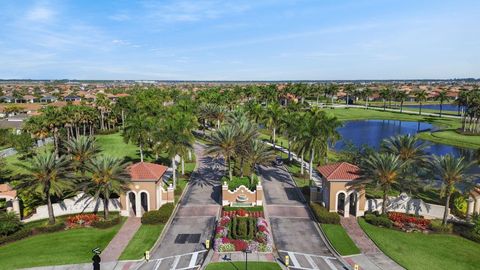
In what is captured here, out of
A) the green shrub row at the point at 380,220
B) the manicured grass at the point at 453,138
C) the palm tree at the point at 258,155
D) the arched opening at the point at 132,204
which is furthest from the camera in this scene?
the manicured grass at the point at 453,138

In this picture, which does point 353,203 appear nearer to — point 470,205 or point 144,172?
point 470,205

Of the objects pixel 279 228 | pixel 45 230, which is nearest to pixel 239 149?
pixel 279 228

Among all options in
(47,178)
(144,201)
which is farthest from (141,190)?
(47,178)

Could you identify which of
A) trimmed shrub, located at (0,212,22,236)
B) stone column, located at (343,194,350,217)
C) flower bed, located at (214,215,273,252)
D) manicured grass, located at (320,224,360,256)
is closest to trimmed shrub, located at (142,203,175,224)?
flower bed, located at (214,215,273,252)

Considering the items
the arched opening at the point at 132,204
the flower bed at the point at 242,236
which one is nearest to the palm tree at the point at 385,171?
the flower bed at the point at 242,236

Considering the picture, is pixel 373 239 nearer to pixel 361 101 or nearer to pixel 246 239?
pixel 246 239

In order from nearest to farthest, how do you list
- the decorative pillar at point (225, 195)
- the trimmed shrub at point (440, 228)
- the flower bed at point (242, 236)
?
the flower bed at point (242, 236), the trimmed shrub at point (440, 228), the decorative pillar at point (225, 195)

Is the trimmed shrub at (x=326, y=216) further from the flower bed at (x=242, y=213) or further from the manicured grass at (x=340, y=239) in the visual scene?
the flower bed at (x=242, y=213)

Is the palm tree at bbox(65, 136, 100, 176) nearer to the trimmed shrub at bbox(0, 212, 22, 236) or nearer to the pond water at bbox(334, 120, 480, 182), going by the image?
the trimmed shrub at bbox(0, 212, 22, 236)
